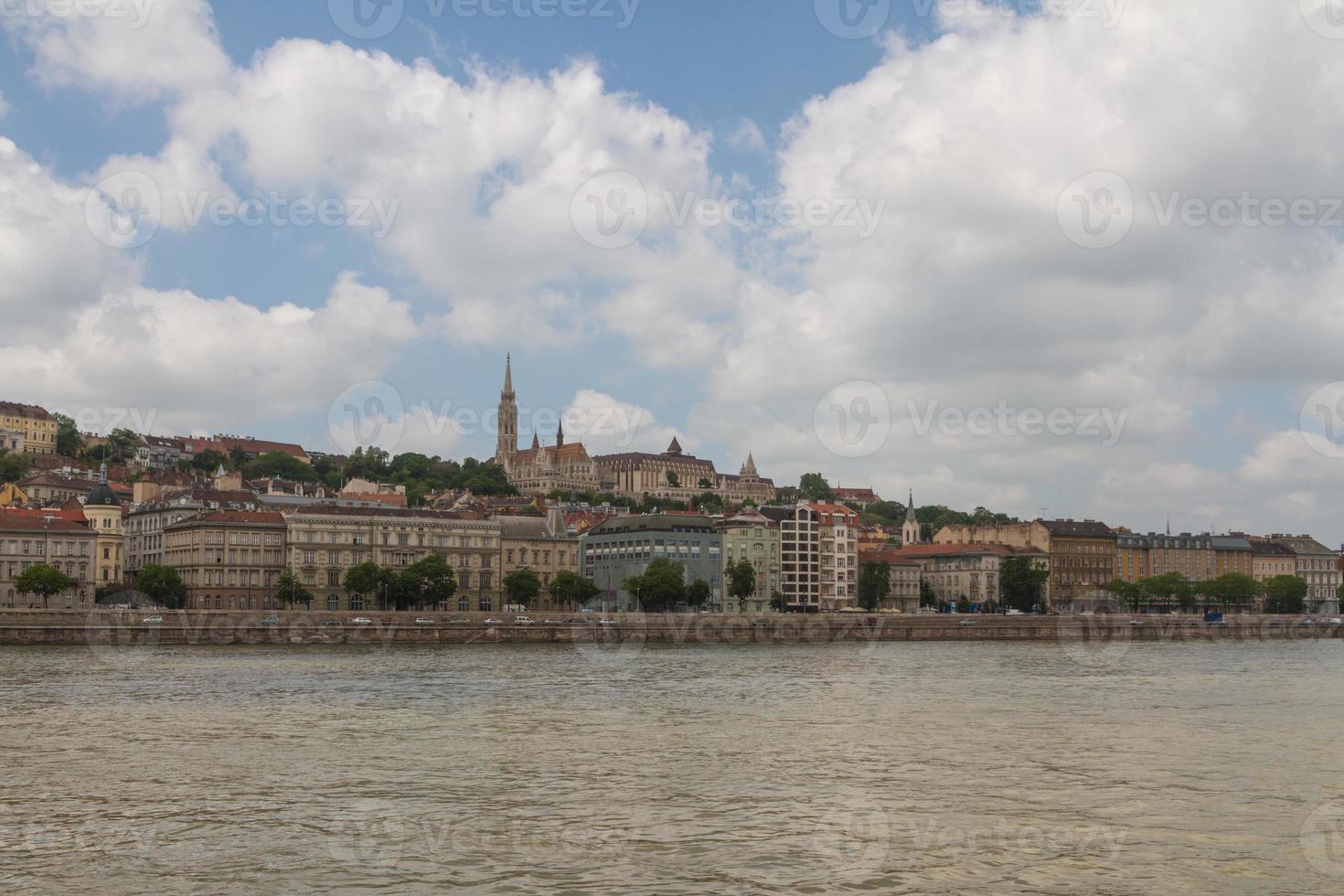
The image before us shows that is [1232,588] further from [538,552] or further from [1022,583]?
[538,552]

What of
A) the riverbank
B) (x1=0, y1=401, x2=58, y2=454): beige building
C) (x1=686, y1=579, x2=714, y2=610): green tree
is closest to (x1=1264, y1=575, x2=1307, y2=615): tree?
the riverbank

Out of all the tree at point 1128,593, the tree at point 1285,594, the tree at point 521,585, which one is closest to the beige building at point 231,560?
the tree at point 521,585

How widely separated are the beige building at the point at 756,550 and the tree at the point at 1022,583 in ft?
85.8

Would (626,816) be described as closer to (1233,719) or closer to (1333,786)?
(1333,786)

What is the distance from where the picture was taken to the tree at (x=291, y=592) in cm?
10438

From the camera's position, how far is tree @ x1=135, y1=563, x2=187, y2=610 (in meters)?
100

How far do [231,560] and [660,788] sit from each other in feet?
296

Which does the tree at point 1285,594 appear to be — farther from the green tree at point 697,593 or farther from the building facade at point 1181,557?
the green tree at point 697,593

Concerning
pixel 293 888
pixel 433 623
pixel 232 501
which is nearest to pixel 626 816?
pixel 293 888

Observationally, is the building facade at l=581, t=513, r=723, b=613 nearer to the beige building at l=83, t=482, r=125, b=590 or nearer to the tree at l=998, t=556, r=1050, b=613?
the tree at l=998, t=556, r=1050, b=613

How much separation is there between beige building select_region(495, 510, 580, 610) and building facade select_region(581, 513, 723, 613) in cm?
498

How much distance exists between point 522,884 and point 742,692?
102ft

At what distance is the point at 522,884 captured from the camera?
1867 centimetres

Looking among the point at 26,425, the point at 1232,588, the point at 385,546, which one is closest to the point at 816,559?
the point at 385,546
